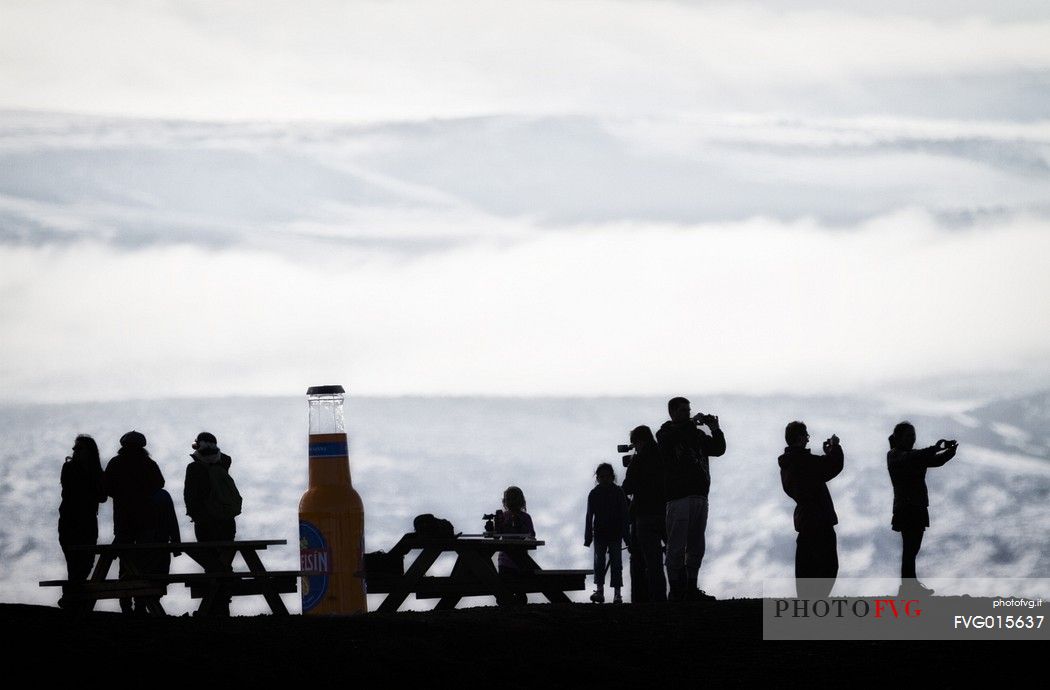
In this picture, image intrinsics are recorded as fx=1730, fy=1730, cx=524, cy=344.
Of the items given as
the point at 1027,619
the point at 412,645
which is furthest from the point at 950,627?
the point at 412,645

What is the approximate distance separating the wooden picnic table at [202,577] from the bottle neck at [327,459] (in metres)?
1.13

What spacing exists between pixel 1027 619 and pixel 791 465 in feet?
9.14

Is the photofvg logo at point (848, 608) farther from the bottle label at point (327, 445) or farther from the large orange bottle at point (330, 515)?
the bottle label at point (327, 445)

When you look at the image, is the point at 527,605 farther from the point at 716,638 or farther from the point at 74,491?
the point at 74,491

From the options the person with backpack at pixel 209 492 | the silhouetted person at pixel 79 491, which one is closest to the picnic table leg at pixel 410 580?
the person with backpack at pixel 209 492

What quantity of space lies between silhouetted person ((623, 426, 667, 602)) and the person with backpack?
4500 mm

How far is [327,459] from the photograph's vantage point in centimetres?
1748

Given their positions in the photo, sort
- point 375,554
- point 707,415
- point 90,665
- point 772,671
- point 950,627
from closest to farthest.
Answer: point 90,665 → point 772,671 → point 950,627 → point 707,415 → point 375,554

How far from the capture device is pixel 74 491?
64.2ft

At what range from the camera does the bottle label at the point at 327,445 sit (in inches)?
687

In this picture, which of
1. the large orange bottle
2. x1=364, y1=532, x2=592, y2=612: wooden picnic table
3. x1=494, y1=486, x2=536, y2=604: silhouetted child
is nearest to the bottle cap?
the large orange bottle

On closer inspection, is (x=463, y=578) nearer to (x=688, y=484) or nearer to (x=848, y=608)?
(x=688, y=484)

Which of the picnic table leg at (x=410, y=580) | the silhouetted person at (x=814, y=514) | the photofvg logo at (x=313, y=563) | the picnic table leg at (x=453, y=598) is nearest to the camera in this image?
the photofvg logo at (x=313, y=563)

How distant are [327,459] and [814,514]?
5.00 meters
